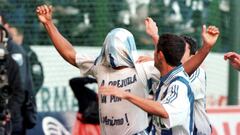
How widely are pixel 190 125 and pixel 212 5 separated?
21.1ft

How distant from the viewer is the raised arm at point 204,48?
788 centimetres

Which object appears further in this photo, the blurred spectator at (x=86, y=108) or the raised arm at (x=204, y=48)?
the blurred spectator at (x=86, y=108)

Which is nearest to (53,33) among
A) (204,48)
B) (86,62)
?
(86,62)

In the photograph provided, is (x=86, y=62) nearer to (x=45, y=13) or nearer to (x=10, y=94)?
(x=45, y=13)

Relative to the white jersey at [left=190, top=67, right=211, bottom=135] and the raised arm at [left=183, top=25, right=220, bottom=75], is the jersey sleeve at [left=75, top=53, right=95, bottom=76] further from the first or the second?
the white jersey at [left=190, top=67, right=211, bottom=135]

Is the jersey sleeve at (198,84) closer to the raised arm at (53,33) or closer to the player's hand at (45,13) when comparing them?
Answer: the raised arm at (53,33)

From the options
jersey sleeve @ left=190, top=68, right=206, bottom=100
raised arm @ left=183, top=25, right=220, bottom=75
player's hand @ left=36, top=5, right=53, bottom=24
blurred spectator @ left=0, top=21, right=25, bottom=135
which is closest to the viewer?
raised arm @ left=183, top=25, right=220, bottom=75

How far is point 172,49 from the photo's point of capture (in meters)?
7.44

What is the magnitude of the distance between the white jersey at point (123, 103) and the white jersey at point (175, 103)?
61cm

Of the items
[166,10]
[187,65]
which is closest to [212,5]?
[166,10]

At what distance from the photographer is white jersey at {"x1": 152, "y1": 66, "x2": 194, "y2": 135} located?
722cm

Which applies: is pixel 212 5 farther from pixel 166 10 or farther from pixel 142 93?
pixel 142 93

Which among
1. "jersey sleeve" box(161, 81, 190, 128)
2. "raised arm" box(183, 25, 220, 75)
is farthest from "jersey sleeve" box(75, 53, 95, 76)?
"jersey sleeve" box(161, 81, 190, 128)

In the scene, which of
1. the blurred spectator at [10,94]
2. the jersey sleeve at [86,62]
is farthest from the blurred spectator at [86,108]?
the jersey sleeve at [86,62]
